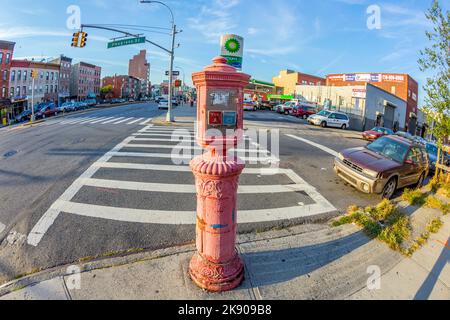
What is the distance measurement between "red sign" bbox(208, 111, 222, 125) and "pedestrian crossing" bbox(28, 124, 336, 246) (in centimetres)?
248

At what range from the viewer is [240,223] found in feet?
16.0

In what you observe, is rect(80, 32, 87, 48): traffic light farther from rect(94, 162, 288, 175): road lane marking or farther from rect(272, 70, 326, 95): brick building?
rect(272, 70, 326, 95): brick building

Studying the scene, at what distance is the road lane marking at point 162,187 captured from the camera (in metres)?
6.32

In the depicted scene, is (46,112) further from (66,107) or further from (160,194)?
(160,194)

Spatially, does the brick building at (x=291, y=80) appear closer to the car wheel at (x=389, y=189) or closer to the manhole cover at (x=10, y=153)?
the car wheel at (x=389, y=189)

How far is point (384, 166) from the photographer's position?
6734 mm

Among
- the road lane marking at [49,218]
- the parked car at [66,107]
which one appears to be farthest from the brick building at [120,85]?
the road lane marking at [49,218]

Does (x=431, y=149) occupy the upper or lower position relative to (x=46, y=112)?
lower

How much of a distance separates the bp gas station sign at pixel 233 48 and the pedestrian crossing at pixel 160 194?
14158 mm

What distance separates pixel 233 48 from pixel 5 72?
4324 centimetres

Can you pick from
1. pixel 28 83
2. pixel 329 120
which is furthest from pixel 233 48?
pixel 28 83

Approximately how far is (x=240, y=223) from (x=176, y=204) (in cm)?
156

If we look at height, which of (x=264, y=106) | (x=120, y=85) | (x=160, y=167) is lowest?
(x=160, y=167)

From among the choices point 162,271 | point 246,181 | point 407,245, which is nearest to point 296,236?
point 407,245
